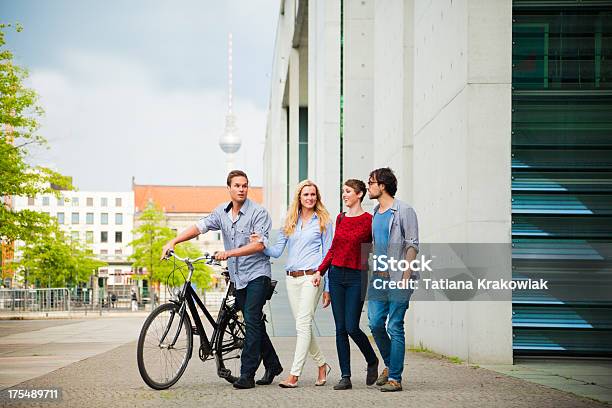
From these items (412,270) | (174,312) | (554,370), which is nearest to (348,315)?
(412,270)

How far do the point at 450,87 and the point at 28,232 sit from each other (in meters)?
22.7

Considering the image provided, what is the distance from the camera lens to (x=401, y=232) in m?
7.86

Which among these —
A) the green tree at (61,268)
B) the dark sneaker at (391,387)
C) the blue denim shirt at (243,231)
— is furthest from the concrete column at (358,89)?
the green tree at (61,268)

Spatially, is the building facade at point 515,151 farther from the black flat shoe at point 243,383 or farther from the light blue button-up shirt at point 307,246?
the black flat shoe at point 243,383

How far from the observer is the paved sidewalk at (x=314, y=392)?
6922 millimetres

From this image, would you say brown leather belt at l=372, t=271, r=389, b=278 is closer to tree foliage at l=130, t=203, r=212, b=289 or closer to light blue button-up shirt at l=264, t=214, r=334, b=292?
light blue button-up shirt at l=264, t=214, r=334, b=292

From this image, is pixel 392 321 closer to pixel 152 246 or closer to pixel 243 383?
pixel 243 383

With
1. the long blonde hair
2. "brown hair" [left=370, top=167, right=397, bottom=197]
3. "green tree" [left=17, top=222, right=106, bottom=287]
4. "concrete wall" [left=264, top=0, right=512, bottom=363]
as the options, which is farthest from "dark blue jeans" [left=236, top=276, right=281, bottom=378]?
"green tree" [left=17, top=222, right=106, bottom=287]

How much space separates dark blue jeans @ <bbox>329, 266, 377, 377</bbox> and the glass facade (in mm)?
3012

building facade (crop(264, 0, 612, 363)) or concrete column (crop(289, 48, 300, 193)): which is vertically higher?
concrete column (crop(289, 48, 300, 193))

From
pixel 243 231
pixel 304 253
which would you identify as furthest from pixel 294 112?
pixel 304 253

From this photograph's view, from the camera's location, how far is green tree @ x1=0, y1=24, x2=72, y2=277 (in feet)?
97.1

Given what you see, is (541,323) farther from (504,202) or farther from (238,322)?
(238,322)

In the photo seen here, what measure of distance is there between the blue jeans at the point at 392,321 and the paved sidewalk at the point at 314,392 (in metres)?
0.26
